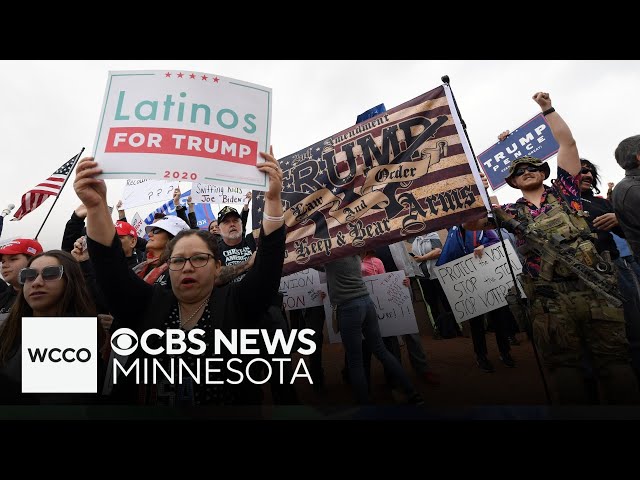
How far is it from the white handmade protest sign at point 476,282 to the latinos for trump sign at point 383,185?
1394 mm

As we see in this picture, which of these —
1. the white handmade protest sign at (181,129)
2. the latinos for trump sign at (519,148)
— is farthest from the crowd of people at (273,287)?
the latinos for trump sign at (519,148)

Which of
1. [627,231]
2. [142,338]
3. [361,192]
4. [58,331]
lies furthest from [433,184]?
[58,331]

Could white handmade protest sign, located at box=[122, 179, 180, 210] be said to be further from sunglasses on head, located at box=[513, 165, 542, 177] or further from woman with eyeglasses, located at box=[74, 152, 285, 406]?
sunglasses on head, located at box=[513, 165, 542, 177]

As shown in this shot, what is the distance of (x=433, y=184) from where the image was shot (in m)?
2.92

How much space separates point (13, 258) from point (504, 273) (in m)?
4.53

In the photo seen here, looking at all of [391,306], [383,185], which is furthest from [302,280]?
[383,185]

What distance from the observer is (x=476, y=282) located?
12.8 feet

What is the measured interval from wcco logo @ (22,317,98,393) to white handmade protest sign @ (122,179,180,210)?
14.0 ft

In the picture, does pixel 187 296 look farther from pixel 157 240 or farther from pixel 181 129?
pixel 157 240

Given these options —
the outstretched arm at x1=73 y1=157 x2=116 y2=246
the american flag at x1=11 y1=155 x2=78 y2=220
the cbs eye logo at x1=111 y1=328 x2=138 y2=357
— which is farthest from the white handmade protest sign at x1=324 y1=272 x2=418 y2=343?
the american flag at x1=11 y1=155 x2=78 y2=220

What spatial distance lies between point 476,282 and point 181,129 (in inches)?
126

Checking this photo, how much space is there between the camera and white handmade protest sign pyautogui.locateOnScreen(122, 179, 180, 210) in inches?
237

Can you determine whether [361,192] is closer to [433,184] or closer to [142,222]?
[433,184]

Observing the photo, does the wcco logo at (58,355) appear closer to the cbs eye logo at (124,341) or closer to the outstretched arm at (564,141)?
the cbs eye logo at (124,341)
